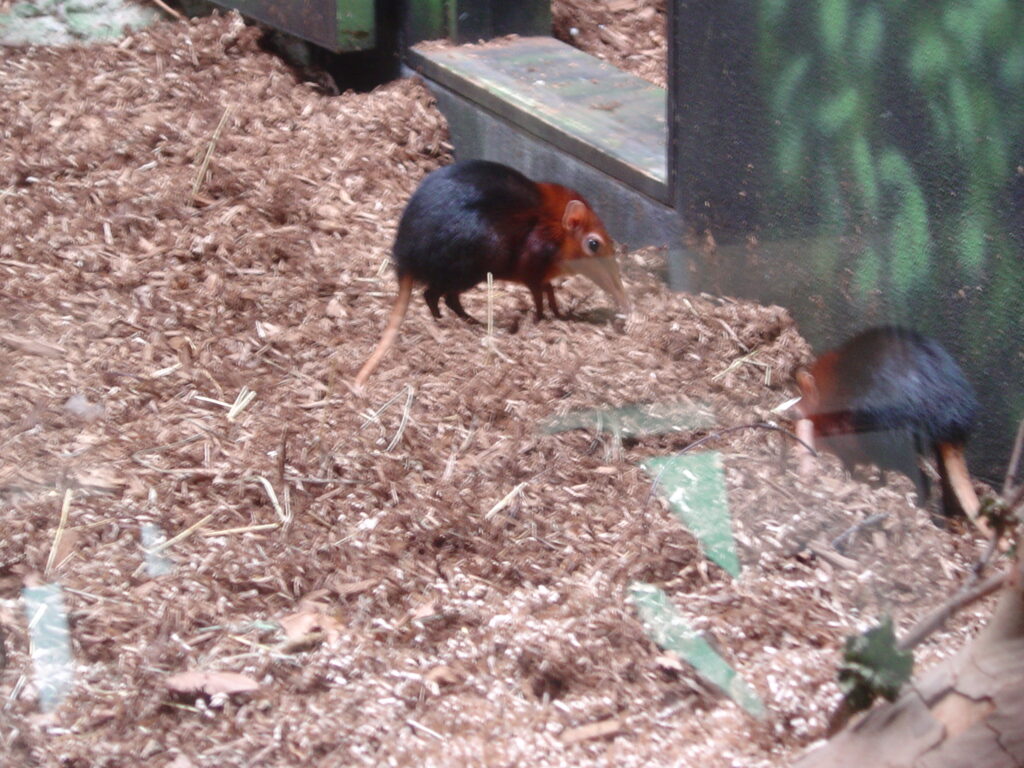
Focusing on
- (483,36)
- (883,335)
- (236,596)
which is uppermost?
(483,36)

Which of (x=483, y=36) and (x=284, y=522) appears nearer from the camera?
(x=284, y=522)

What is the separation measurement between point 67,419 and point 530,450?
1.20 m

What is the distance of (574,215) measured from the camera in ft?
13.0

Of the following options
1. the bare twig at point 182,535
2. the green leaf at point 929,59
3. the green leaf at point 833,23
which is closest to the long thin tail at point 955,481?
the green leaf at point 929,59

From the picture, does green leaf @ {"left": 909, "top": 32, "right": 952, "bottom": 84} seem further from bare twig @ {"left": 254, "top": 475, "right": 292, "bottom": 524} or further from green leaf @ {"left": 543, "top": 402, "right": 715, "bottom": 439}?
bare twig @ {"left": 254, "top": 475, "right": 292, "bottom": 524}

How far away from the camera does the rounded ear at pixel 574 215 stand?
395 cm

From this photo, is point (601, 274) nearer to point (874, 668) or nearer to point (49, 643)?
point (49, 643)

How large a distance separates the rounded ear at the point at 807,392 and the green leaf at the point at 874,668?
1.33 meters

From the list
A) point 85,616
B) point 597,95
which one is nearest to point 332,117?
point 597,95

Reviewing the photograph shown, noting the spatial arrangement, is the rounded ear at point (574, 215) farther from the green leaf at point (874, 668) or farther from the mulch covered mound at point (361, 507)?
the green leaf at point (874, 668)

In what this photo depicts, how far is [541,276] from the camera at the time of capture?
386 cm

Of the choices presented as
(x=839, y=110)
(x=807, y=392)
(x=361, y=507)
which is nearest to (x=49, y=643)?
(x=361, y=507)

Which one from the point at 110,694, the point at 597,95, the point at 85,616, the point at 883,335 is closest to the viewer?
the point at 110,694

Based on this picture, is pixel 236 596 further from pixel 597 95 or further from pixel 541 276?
pixel 597 95
